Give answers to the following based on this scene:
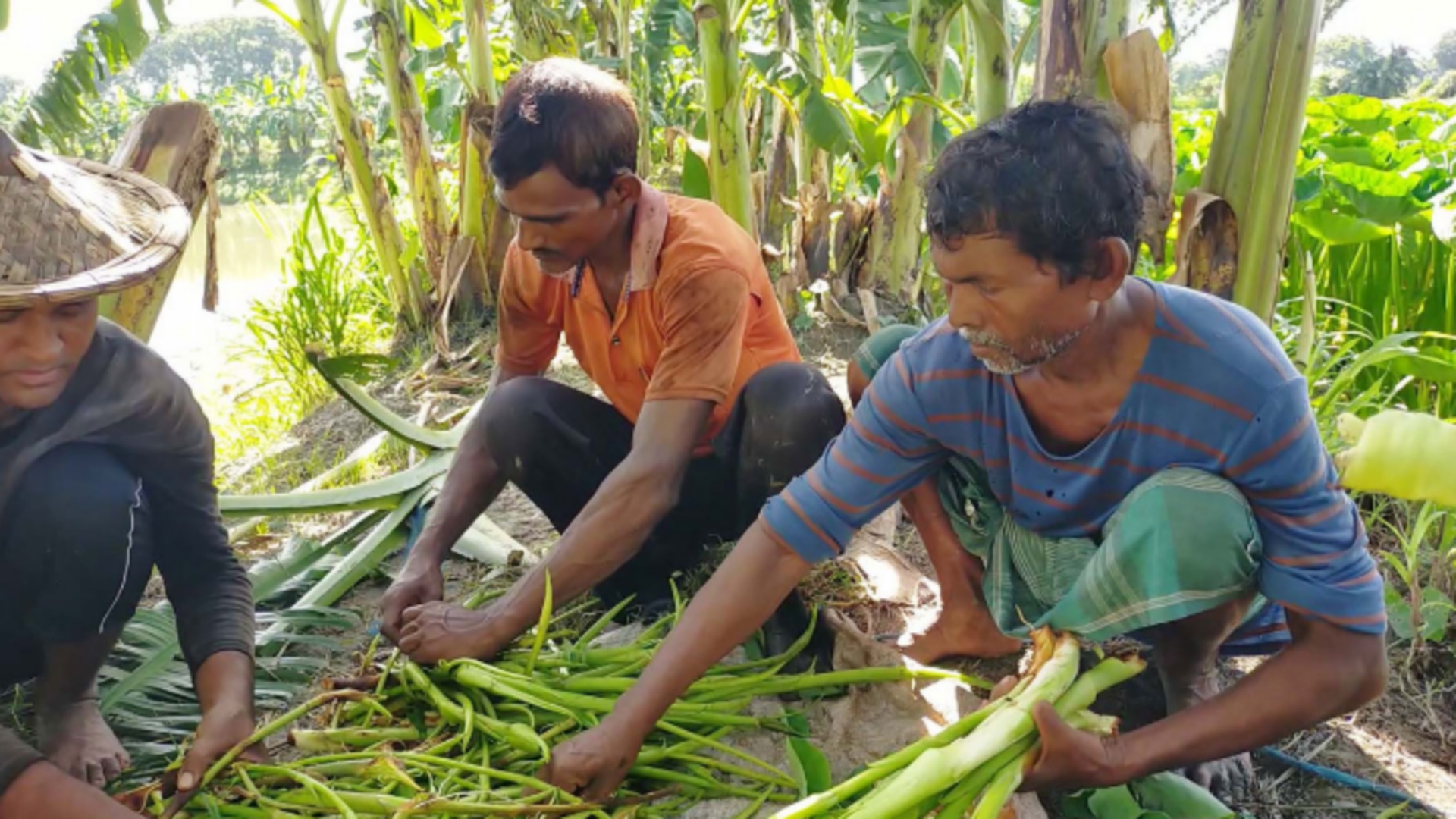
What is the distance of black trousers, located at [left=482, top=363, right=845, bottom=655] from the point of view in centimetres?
188

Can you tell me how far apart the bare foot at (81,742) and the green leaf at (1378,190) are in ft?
9.43

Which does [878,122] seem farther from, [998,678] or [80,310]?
[80,310]

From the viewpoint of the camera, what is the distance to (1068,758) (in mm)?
1312

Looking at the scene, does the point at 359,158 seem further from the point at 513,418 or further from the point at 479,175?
the point at 513,418

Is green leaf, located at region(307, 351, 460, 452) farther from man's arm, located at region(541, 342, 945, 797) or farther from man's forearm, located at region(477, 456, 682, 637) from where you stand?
man's arm, located at region(541, 342, 945, 797)

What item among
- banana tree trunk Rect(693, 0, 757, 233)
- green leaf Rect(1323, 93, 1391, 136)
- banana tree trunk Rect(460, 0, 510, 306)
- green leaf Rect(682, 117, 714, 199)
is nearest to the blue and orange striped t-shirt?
banana tree trunk Rect(693, 0, 757, 233)

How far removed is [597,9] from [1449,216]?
3.87 m

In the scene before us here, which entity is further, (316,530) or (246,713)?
(316,530)

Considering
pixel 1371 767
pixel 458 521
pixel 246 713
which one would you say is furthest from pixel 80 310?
pixel 1371 767

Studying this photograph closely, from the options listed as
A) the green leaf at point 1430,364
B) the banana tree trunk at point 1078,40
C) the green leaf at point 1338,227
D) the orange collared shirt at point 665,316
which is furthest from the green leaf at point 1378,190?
the orange collared shirt at point 665,316

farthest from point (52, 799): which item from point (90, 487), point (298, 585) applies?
point (298, 585)

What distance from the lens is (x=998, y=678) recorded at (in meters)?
1.92

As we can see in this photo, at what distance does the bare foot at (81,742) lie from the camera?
1651mm

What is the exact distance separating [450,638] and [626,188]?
2.49 feet
